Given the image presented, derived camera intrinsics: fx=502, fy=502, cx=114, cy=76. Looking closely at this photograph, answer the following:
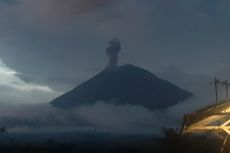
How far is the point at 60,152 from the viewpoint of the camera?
113875 mm

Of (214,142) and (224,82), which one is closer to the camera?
(224,82)

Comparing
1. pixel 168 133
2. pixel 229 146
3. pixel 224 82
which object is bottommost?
pixel 229 146

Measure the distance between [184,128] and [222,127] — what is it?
4.56ft

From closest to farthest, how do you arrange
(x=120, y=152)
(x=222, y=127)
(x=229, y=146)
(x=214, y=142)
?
(x=222, y=127) → (x=229, y=146) → (x=214, y=142) → (x=120, y=152)

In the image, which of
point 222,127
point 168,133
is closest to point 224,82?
point 168,133

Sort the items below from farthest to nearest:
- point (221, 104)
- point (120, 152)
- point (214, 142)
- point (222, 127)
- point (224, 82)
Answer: point (120, 152)
point (214, 142)
point (224, 82)
point (222, 127)
point (221, 104)

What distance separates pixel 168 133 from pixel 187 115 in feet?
107

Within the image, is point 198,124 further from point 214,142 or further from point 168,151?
point 214,142

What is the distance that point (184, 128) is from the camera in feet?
47.6

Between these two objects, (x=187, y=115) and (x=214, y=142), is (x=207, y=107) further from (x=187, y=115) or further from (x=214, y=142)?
(x=214, y=142)

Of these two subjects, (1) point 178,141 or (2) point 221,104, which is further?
(1) point 178,141

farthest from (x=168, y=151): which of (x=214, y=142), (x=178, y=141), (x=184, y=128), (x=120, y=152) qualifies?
(x=120, y=152)

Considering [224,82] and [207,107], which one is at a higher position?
[224,82]

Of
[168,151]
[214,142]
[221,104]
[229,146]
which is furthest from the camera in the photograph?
[214,142]
